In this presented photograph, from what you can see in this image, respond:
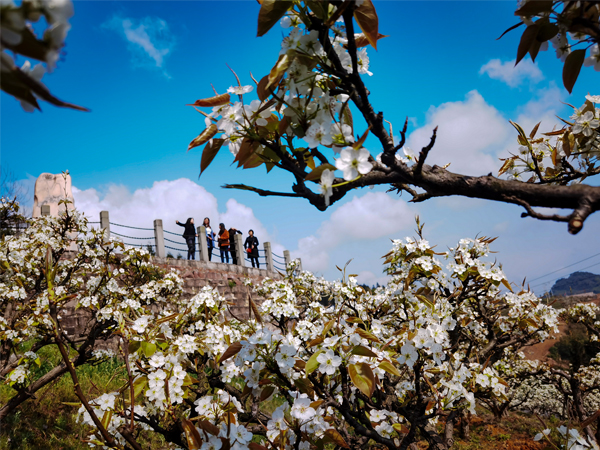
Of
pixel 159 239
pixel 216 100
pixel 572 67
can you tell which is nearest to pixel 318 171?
pixel 216 100

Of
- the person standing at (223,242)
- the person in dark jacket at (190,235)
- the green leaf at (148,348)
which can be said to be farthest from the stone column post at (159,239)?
the green leaf at (148,348)

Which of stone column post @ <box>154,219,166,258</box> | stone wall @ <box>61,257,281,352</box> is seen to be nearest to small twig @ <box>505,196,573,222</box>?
stone wall @ <box>61,257,281,352</box>

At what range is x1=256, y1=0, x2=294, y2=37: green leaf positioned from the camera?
819mm

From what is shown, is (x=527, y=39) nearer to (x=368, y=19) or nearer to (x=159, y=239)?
(x=368, y=19)

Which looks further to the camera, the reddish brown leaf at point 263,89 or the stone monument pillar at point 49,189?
the stone monument pillar at point 49,189

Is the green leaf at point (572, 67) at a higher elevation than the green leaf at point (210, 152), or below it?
higher

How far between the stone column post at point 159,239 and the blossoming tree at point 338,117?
8.97m

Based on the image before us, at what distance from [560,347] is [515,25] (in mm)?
16702

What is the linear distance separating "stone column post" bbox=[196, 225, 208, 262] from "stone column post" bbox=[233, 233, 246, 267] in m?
1.74

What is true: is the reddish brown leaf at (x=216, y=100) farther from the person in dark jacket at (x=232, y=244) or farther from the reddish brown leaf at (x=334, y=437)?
the person in dark jacket at (x=232, y=244)

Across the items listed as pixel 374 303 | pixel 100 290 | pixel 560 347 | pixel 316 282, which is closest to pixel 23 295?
pixel 100 290

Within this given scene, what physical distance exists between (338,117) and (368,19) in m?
0.22

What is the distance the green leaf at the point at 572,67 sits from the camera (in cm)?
100

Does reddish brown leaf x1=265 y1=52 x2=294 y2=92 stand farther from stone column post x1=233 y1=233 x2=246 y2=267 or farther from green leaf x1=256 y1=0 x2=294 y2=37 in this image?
stone column post x1=233 y1=233 x2=246 y2=267
